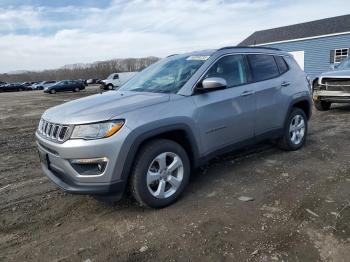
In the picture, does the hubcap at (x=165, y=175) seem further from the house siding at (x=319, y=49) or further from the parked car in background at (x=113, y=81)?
the parked car in background at (x=113, y=81)

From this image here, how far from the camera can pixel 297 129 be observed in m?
6.04

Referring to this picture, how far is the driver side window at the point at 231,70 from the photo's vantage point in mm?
4462

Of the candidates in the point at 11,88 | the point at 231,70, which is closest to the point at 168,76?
the point at 231,70

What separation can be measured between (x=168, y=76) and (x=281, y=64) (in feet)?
7.35

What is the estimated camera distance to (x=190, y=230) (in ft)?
11.2

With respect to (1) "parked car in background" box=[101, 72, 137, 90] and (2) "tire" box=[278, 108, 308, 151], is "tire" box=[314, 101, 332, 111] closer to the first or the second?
(2) "tire" box=[278, 108, 308, 151]

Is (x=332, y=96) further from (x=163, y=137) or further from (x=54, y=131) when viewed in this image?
(x=54, y=131)

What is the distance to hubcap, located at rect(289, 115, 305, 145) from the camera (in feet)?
19.4

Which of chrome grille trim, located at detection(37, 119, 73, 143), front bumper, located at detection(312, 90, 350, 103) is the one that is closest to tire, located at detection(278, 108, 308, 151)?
chrome grille trim, located at detection(37, 119, 73, 143)

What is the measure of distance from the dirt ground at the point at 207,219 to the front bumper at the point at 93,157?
1.45 feet

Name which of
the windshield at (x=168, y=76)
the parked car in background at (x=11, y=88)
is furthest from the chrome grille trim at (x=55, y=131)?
the parked car in background at (x=11, y=88)

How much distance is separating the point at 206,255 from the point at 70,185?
5.15 ft

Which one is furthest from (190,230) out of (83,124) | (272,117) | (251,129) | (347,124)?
(347,124)

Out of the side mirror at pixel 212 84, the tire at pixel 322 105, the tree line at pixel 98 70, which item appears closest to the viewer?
the side mirror at pixel 212 84
